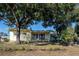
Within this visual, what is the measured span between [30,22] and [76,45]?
213 centimetres

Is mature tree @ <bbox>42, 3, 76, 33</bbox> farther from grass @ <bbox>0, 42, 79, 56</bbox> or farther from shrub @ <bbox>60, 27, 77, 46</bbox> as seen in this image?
grass @ <bbox>0, 42, 79, 56</bbox>

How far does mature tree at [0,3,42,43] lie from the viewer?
39.6 feet

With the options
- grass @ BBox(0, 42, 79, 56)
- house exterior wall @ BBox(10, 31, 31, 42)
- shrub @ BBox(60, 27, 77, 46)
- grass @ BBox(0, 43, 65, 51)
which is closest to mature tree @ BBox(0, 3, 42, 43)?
house exterior wall @ BBox(10, 31, 31, 42)

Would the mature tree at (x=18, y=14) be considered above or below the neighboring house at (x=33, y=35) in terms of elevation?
above

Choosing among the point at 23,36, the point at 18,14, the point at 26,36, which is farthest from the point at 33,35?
the point at 18,14

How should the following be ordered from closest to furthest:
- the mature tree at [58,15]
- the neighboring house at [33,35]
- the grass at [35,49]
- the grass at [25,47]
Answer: the grass at [35,49]
the grass at [25,47]
the neighboring house at [33,35]
the mature tree at [58,15]

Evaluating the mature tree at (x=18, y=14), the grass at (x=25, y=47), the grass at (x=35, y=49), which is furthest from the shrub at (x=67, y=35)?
the mature tree at (x=18, y=14)

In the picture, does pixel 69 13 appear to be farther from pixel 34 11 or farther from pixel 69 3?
pixel 34 11

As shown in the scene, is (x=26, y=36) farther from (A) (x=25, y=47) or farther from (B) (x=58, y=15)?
(B) (x=58, y=15)

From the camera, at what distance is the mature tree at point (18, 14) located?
12.1 metres

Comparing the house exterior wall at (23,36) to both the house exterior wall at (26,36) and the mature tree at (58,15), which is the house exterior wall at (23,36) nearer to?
the house exterior wall at (26,36)

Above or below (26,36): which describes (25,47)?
below

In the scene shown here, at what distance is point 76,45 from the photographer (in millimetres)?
12117

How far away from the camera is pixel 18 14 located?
12242 mm
